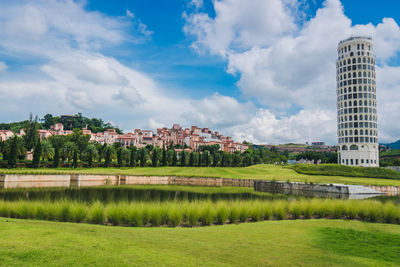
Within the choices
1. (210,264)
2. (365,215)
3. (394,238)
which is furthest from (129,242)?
(365,215)

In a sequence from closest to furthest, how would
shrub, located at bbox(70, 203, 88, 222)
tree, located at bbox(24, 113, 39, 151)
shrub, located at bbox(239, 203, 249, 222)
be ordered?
shrub, located at bbox(70, 203, 88, 222)
shrub, located at bbox(239, 203, 249, 222)
tree, located at bbox(24, 113, 39, 151)

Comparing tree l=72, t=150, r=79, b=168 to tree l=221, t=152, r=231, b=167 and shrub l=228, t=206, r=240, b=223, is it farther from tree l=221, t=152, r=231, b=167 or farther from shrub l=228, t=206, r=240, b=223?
shrub l=228, t=206, r=240, b=223

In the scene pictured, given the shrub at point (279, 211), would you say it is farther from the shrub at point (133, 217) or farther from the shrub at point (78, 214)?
the shrub at point (78, 214)

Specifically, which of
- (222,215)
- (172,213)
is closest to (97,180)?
(172,213)

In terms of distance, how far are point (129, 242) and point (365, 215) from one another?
42.9 ft

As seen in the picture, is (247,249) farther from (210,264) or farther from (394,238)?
(394,238)

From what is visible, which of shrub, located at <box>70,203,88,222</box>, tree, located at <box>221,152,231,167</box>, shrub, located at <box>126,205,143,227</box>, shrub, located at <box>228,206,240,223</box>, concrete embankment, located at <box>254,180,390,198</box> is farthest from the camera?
tree, located at <box>221,152,231,167</box>

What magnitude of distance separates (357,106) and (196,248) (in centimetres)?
8717

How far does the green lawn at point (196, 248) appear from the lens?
624 centimetres

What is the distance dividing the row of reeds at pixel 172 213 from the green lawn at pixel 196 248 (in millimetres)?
2499

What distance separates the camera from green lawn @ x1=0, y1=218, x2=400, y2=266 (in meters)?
6.24

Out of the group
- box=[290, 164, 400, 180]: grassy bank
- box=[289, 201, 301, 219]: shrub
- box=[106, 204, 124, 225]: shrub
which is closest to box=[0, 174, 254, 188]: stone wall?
box=[290, 164, 400, 180]: grassy bank

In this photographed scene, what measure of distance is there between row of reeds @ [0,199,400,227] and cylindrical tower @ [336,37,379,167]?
7355cm

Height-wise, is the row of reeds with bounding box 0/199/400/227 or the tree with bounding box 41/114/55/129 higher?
the tree with bounding box 41/114/55/129
